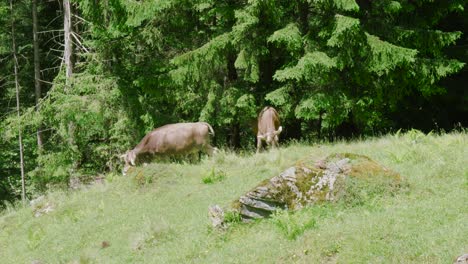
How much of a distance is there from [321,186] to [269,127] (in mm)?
6659

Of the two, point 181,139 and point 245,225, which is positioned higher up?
point 181,139

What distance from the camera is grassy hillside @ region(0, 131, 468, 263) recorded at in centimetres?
680

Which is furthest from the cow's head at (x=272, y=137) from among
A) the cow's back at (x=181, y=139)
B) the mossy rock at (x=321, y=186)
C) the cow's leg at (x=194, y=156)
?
the mossy rock at (x=321, y=186)

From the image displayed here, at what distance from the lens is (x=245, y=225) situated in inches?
344

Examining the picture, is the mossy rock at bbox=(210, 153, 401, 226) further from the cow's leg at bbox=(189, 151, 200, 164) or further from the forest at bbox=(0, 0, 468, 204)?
the cow's leg at bbox=(189, 151, 200, 164)

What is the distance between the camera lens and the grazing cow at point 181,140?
1470 centimetres

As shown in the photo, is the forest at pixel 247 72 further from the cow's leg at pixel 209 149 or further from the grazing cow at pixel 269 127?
the cow's leg at pixel 209 149

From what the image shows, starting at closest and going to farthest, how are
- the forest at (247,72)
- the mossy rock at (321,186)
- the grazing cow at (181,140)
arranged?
the mossy rock at (321,186) → the forest at (247,72) → the grazing cow at (181,140)

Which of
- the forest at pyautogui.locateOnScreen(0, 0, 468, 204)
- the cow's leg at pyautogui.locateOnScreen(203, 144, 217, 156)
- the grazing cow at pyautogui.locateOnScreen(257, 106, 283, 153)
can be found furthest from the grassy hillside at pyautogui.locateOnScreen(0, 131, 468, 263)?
the forest at pyautogui.locateOnScreen(0, 0, 468, 204)

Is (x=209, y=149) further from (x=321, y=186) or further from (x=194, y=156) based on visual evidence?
(x=321, y=186)

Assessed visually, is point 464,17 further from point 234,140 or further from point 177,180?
point 177,180

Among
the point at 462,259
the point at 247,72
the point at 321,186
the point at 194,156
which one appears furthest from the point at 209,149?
the point at 462,259

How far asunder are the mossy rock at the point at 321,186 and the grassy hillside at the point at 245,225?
0.61 feet

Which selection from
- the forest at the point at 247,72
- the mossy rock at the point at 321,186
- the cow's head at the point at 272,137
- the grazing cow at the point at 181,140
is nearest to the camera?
the mossy rock at the point at 321,186
